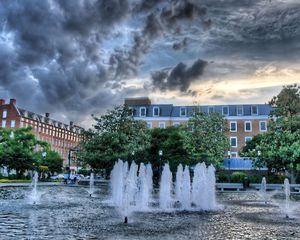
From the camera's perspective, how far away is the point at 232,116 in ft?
219

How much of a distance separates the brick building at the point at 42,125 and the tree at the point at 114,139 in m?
21.5

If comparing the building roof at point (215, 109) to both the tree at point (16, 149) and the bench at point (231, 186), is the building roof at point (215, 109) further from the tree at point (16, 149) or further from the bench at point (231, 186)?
the bench at point (231, 186)

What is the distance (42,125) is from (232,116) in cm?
5770

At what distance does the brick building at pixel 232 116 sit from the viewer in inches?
2575

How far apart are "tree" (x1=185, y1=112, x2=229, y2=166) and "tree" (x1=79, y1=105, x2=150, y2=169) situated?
5903 mm

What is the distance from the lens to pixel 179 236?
933cm

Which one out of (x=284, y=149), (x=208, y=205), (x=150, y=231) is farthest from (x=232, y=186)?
(x=150, y=231)

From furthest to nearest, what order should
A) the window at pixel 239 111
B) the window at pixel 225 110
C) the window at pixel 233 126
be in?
the window at pixel 225 110 → the window at pixel 239 111 → the window at pixel 233 126

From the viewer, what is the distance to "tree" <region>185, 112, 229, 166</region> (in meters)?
44.3

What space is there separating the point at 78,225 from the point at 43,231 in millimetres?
1497

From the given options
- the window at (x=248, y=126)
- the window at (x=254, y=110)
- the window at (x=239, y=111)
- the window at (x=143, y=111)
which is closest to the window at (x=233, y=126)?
the window at (x=239, y=111)

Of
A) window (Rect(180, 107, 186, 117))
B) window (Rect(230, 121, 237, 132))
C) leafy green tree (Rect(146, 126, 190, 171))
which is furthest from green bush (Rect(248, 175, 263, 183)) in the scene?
window (Rect(180, 107, 186, 117))

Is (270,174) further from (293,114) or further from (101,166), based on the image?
(101,166)

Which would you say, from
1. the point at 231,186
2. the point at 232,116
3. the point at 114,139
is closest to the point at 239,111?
the point at 232,116
